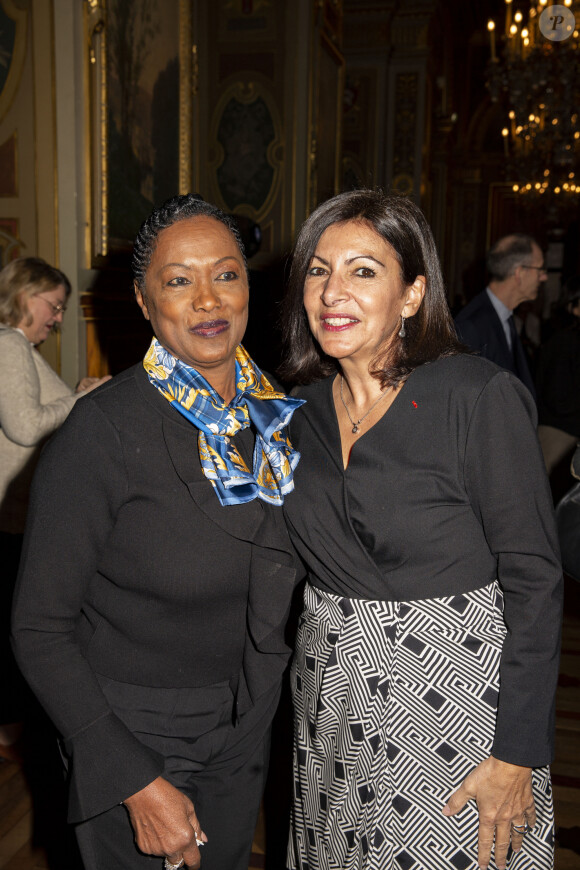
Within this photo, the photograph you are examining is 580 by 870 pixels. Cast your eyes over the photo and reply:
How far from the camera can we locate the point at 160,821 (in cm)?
134

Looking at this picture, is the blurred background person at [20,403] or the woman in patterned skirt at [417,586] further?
the blurred background person at [20,403]

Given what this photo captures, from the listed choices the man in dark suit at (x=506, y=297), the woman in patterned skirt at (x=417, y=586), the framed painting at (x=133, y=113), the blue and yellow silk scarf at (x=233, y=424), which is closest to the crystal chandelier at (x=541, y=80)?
the man in dark suit at (x=506, y=297)

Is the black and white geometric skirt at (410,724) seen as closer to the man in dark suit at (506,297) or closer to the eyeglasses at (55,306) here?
the eyeglasses at (55,306)

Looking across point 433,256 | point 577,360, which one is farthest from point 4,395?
point 577,360

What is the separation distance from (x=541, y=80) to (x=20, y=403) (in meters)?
8.41

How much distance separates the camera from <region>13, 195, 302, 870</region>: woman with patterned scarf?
1.31 m

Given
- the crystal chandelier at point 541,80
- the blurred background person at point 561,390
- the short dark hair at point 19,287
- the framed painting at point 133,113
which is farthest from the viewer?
the crystal chandelier at point 541,80

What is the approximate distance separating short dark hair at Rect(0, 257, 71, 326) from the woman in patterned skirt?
173 cm

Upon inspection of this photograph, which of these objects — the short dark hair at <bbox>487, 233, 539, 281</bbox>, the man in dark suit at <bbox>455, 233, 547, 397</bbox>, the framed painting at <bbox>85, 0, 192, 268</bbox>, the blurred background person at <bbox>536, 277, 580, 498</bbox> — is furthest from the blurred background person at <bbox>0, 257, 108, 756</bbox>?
the blurred background person at <bbox>536, 277, 580, 498</bbox>

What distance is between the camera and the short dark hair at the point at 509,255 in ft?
14.2

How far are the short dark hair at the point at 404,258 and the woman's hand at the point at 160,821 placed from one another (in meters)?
0.92

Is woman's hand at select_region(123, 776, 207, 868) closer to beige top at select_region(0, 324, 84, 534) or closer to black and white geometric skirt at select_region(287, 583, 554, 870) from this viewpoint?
black and white geometric skirt at select_region(287, 583, 554, 870)

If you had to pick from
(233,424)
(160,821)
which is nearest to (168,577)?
(233,424)

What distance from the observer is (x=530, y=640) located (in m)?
1.41
